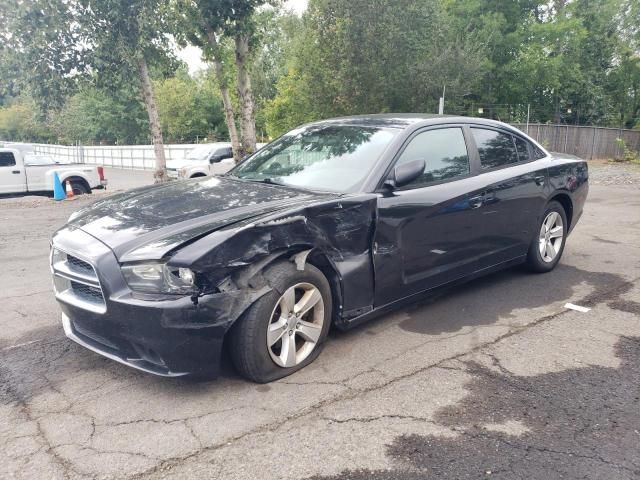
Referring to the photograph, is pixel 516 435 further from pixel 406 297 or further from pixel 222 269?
pixel 222 269

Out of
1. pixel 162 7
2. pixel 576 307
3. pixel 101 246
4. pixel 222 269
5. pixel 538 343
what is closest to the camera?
pixel 222 269

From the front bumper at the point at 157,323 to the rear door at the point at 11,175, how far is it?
1324cm

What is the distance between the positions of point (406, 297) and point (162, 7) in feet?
38.9

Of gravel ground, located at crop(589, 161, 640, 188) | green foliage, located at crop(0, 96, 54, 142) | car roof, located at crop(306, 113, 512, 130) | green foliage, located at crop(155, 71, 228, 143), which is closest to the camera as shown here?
car roof, located at crop(306, 113, 512, 130)

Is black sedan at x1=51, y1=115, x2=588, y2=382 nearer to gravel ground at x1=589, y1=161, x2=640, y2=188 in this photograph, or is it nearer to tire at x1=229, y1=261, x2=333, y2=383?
tire at x1=229, y1=261, x2=333, y2=383

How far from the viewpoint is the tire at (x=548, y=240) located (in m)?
5.46

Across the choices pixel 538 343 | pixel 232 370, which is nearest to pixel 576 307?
pixel 538 343

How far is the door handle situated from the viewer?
450 centimetres

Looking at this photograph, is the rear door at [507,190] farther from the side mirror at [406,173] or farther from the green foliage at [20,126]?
the green foliage at [20,126]

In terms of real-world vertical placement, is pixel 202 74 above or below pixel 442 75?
above

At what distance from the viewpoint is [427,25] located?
20156 millimetres

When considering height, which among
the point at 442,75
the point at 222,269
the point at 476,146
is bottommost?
the point at 222,269

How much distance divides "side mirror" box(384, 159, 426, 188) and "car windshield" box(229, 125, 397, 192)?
8.4 inches

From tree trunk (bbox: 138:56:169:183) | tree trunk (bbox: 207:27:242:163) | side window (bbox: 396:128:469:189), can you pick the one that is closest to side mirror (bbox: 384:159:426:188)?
side window (bbox: 396:128:469:189)
